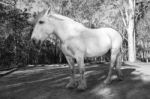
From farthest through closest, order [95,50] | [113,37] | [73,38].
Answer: [113,37] < [95,50] < [73,38]

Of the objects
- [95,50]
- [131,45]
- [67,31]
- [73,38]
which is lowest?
[95,50]

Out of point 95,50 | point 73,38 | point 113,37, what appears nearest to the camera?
point 73,38

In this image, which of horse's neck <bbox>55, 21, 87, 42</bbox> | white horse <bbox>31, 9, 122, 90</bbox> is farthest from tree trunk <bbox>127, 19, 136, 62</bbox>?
horse's neck <bbox>55, 21, 87, 42</bbox>

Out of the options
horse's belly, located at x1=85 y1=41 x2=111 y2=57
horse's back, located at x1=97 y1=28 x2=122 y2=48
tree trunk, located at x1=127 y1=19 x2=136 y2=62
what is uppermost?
tree trunk, located at x1=127 y1=19 x2=136 y2=62

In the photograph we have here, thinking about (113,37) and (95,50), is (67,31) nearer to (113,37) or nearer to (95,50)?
(95,50)

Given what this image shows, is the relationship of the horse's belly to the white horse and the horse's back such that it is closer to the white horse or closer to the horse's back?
the white horse

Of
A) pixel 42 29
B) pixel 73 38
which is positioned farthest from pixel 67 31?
pixel 42 29

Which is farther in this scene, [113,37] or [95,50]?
[113,37]

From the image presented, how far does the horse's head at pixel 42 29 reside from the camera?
16.4 ft

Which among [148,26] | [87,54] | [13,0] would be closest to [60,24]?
[87,54]

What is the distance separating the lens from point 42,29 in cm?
503

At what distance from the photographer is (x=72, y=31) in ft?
16.9

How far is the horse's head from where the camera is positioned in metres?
4.99

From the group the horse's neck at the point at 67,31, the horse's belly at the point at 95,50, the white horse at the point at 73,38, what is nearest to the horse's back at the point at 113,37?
the white horse at the point at 73,38
